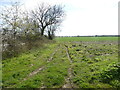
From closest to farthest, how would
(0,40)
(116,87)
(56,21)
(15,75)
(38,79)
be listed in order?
(116,87), (38,79), (15,75), (0,40), (56,21)

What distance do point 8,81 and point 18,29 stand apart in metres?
11.3

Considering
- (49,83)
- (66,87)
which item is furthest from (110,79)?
(49,83)

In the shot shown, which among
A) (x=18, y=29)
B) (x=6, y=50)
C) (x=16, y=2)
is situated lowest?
(x=6, y=50)

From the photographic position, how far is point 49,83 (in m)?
5.78

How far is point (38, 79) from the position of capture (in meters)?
6.24

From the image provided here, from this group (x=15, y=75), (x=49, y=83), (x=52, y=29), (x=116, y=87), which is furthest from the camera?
(x=52, y=29)

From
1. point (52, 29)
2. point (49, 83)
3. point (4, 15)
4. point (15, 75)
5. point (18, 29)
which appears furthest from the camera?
point (52, 29)

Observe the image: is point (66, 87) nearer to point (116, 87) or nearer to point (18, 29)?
point (116, 87)

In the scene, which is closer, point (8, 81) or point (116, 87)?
point (116, 87)

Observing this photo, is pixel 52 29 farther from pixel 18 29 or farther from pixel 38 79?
pixel 38 79

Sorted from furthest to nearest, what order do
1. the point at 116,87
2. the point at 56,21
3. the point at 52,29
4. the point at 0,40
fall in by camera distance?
the point at 52,29 → the point at 56,21 → the point at 0,40 → the point at 116,87

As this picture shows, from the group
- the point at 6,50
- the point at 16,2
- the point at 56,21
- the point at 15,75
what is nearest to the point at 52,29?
the point at 56,21

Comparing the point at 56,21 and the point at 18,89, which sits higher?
the point at 56,21

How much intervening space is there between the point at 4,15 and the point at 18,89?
12599 mm
